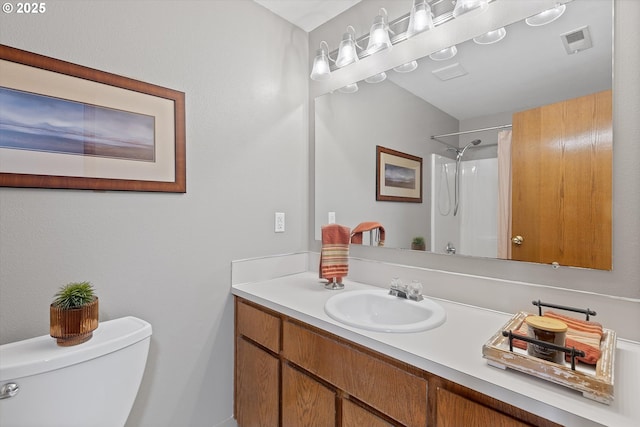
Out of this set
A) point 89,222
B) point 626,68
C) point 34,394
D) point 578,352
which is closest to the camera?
point 578,352


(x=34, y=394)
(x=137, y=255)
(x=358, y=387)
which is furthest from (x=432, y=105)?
(x=34, y=394)

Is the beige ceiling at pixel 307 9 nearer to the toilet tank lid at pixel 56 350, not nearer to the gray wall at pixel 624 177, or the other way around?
the gray wall at pixel 624 177

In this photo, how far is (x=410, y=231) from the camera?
1.59m

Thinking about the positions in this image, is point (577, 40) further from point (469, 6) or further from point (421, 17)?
point (421, 17)

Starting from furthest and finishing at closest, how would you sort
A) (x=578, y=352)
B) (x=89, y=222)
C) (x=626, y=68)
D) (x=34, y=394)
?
(x=89, y=222) → (x=626, y=68) → (x=34, y=394) → (x=578, y=352)

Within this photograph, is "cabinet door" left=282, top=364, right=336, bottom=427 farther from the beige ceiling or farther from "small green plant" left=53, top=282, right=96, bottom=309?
the beige ceiling

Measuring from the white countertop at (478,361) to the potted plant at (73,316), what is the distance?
661mm

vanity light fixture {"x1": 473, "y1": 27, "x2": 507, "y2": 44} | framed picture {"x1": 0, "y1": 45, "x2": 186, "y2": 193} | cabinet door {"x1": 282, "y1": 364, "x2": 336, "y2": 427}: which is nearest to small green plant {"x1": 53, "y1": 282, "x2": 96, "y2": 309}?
framed picture {"x1": 0, "y1": 45, "x2": 186, "y2": 193}

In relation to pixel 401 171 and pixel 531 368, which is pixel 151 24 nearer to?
pixel 401 171

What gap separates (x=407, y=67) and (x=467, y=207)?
30.6 inches

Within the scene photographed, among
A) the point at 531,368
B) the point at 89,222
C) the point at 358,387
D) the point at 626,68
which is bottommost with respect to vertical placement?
the point at 358,387

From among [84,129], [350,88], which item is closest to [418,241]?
[350,88]

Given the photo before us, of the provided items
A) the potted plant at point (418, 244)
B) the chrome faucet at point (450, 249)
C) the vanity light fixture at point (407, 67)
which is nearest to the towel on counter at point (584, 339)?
the chrome faucet at point (450, 249)

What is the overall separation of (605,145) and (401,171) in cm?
80
